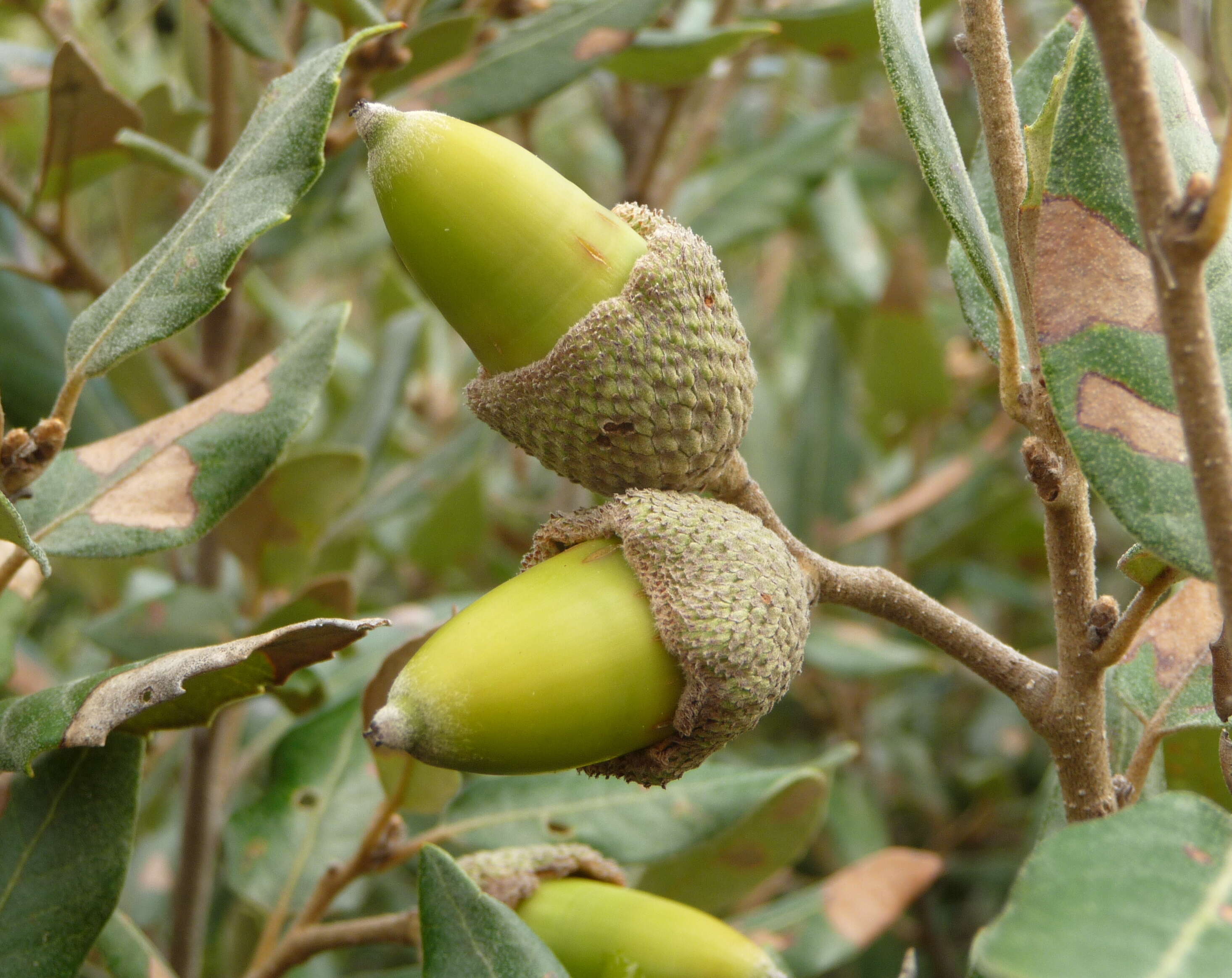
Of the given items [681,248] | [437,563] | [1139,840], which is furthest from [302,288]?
[1139,840]

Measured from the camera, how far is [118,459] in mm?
898

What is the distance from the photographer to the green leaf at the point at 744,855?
1.15 meters

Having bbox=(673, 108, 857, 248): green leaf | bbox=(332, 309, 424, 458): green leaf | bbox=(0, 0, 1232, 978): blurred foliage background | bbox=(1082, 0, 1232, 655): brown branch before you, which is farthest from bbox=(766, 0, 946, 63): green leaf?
bbox=(1082, 0, 1232, 655): brown branch

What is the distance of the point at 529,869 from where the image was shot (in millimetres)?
883

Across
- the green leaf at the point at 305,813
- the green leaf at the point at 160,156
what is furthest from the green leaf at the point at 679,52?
the green leaf at the point at 305,813

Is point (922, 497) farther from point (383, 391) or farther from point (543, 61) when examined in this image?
point (543, 61)

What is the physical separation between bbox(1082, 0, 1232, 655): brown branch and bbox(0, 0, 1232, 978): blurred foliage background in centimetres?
53

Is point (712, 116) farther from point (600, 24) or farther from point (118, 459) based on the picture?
point (118, 459)

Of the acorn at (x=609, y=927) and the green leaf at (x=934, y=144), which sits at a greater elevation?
the green leaf at (x=934, y=144)

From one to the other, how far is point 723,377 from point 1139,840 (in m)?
0.36

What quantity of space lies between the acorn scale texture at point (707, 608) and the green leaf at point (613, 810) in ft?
1.19

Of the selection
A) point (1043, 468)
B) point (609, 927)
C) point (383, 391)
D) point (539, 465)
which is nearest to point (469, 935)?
point (609, 927)

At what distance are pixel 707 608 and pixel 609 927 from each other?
0.97 ft

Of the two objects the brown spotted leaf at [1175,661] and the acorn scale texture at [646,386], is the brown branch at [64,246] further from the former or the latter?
the brown spotted leaf at [1175,661]
